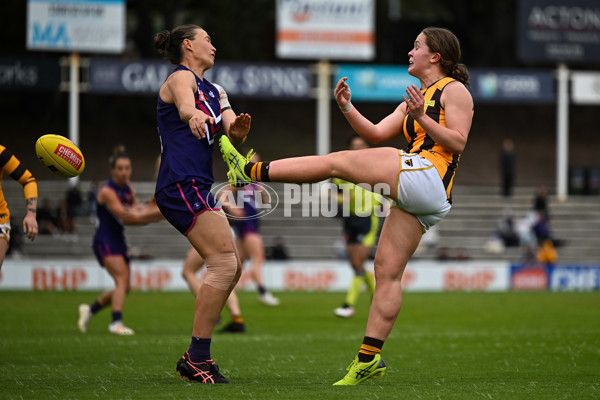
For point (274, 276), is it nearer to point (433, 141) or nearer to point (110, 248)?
point (110, 248)

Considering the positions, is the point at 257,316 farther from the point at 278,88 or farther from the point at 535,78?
the point at 535,78

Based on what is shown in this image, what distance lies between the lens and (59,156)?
7156mm

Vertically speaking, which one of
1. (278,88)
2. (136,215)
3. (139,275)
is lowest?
(139,275)

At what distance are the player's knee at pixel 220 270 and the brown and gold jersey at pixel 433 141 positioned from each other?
1.52 meters

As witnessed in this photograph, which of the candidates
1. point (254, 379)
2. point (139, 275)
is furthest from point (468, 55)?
point (254, 379)

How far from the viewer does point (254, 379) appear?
6.70 m

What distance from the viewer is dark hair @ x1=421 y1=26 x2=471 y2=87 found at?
6.37 meters

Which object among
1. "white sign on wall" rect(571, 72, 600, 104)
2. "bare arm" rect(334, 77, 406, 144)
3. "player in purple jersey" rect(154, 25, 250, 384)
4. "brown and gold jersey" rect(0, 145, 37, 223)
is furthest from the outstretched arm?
"white sign on wall" rect(571, 72, 600, 104)

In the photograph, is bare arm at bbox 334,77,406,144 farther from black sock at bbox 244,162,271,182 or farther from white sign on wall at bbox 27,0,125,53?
white sign on wall at bbox 27,0,125,53

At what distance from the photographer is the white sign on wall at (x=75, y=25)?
26.1 meters

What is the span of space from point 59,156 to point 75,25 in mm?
20226

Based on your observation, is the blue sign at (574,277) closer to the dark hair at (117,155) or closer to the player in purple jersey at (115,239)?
the player in purple jersey at (115,239)

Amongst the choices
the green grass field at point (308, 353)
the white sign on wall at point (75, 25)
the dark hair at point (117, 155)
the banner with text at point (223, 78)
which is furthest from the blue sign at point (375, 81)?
the dark hair at point (117, 155)

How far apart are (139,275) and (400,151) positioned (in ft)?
49.3
